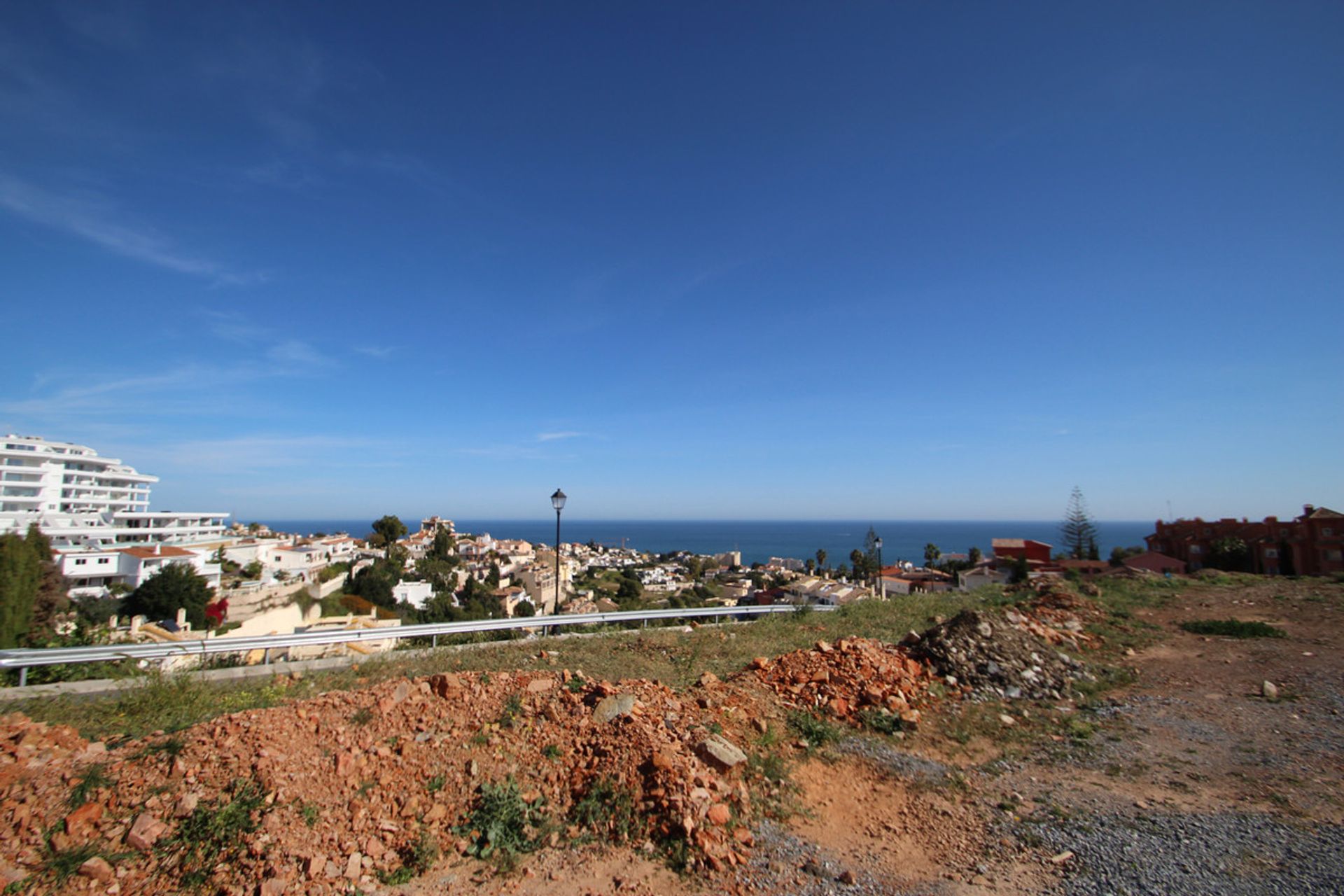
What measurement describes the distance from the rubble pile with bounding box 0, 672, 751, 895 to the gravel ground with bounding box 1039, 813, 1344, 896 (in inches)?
108

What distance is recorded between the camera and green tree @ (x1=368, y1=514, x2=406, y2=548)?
71.3 m

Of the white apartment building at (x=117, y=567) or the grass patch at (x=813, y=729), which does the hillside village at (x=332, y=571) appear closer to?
the white apartment building at (x=117, y=567)

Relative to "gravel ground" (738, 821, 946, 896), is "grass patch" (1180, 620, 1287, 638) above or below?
above

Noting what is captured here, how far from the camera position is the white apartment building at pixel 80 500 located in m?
52.0

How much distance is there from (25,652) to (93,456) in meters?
80.9

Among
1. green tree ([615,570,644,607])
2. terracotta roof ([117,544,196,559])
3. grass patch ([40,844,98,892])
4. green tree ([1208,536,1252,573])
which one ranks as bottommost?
green tree ([615,570,644,607])

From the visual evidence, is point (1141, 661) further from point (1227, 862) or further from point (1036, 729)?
point (1227, 862)

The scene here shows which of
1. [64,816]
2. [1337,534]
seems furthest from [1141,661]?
[1337,534]

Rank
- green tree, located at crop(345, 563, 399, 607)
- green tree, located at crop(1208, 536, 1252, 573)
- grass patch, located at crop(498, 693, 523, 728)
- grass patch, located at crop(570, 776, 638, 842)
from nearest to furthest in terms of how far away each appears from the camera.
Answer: grass patch, located at crop(570, 776, 638, 842) < grass patch, located at crop(498, 693, 523, 728) < green tree, located at crop(1208, 536, 1252, 573) < green tree, located at crop(345, 563, 399, 607)

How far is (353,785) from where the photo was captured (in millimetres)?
4977

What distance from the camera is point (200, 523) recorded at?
243 ft

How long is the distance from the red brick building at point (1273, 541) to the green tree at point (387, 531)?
250 feet

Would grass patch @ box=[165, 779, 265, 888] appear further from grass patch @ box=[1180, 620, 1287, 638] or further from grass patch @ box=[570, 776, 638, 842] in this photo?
grass patch @ box=[1180, 620, 1287, 638]

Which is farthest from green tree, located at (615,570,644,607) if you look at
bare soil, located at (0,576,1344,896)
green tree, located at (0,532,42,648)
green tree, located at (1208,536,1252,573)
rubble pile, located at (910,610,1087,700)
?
green tree, located at (1208,536,1252,573)
